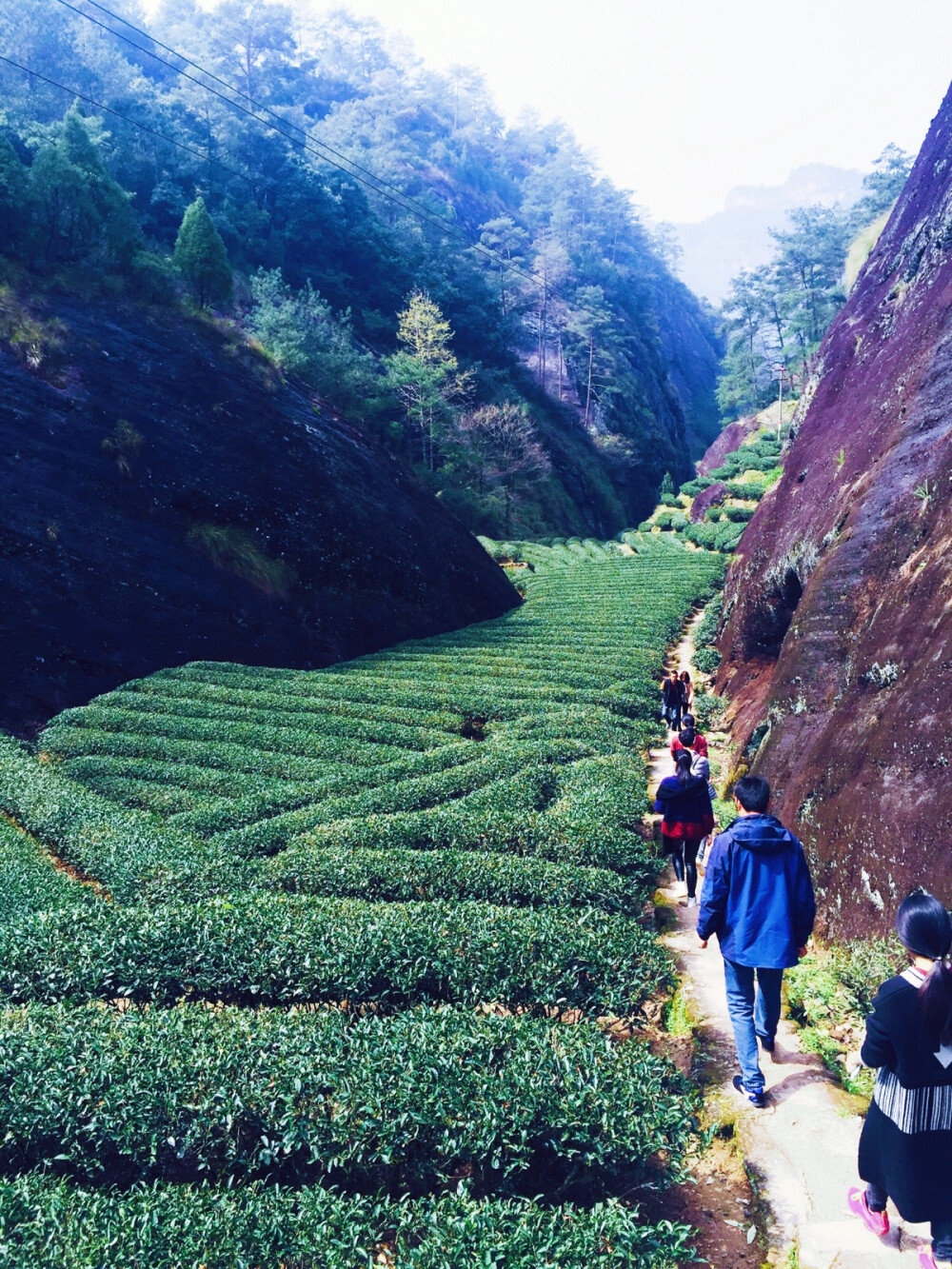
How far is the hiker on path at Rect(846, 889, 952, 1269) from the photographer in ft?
13.6

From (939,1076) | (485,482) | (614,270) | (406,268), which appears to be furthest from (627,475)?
(939,1076)

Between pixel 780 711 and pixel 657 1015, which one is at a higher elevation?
pixel 780 711

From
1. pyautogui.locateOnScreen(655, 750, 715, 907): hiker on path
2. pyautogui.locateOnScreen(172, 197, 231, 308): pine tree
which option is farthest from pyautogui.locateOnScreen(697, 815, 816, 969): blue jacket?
pyautogui.locateOnScreen(172, 197, 231, 308): pine tree

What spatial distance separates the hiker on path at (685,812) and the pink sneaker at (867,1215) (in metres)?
4.72

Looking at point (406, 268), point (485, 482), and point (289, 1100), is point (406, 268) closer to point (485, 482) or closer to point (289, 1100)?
point (485, 482)

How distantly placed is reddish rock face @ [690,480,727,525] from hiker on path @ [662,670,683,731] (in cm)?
4546

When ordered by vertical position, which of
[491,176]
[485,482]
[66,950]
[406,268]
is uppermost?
[491,176]

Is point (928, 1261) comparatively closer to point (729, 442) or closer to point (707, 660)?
point (707, 660)

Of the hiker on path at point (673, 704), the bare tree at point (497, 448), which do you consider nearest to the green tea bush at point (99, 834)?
the hiker on path at point (673, 704)

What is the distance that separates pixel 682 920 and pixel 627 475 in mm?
76255

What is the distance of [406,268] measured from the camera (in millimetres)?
74188

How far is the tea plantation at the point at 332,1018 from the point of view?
188 inches

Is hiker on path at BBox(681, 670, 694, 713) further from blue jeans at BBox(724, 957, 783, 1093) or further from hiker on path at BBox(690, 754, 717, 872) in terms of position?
blue jeans at BBox(724, 957, 783, 1093)

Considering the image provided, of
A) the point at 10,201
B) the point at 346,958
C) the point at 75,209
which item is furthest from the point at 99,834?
the point at 75,209
